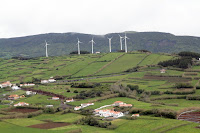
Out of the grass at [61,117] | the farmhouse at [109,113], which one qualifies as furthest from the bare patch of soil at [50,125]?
the farmhouse at [109,113]

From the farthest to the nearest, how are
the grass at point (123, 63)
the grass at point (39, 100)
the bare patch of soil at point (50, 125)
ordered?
the grass at point (123, 63)
the grass at point (39, 100)
the bare patch of soil at point (50, 125)

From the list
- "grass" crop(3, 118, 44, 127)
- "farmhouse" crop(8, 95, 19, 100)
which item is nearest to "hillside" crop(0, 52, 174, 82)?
"farmhouse" crop(8, 95, 19, 100)

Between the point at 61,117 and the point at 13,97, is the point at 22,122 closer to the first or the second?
the point at 61,117

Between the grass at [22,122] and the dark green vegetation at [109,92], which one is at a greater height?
the dark green vegetation at [109,92]

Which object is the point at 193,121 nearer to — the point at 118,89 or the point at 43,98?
the point at 118,89

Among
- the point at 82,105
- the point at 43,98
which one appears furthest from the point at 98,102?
the point at 43,98

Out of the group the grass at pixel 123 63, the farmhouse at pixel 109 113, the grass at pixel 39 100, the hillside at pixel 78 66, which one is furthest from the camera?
the hillside at pixel 78 66

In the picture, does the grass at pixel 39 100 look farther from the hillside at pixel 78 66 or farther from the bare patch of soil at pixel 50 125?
the hillside at pixel 78 66

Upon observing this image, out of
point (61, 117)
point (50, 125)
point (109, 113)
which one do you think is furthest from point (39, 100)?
point (50, 125)

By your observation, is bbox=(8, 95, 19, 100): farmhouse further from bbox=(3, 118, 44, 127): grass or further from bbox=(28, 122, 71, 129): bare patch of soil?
bbox=(28, 122, 71, 129): bare patch of soil
